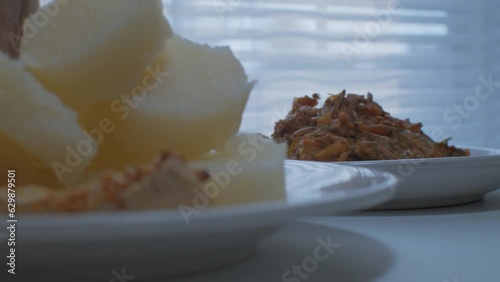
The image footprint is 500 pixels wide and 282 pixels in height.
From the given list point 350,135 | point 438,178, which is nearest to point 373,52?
point 350,135

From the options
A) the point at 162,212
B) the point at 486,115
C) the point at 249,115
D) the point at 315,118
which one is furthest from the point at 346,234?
the point at 486,115

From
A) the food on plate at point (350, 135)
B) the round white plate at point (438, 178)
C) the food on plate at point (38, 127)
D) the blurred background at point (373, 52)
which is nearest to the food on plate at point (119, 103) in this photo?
the food on plate at point (38, 127)

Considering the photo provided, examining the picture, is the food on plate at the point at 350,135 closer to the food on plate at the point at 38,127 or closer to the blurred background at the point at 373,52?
the food on plate at the point at 38,127

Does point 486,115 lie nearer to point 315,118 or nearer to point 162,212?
point 315,118

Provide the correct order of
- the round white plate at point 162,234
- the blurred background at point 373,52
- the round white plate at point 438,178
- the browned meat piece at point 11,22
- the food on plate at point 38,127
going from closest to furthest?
the round white plate at point 162,234 < the food on plate at point 38,127 < the browned meat piece at point 11,22 < the round white plate at point 438,178 < the blurred background at point 373,52

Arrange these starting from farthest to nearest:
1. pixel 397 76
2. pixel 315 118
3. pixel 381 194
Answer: pixel 397 76 → pixel 315 118 → pixel 381 194

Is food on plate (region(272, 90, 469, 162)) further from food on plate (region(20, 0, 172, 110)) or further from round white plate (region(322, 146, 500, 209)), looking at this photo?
food on plate (region(20, 0, 172, 110))

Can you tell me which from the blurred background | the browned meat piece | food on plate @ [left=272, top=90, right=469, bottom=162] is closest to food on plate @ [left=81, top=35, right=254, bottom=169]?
the browned meat piece
